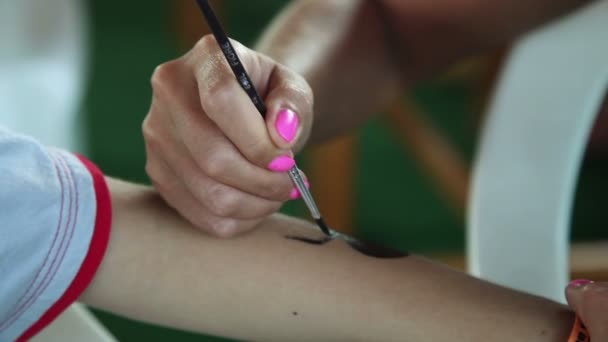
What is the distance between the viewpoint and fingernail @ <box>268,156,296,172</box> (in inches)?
22.3

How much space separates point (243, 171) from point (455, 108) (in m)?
1.85

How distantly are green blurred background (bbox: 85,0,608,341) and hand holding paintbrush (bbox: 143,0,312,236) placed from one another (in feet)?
3.04

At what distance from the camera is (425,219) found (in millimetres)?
1918

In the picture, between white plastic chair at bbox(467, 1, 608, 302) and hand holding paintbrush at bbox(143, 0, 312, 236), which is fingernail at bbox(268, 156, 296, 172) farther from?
white plastic chair at bbox(467, 1, 608, 302)

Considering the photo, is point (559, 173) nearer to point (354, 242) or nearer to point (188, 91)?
point (354, 242)

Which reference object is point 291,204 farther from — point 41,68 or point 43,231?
point 43,231

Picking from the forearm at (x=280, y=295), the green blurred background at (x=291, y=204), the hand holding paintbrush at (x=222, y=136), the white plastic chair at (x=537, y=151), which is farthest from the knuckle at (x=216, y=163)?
the green blurred background at (x=291, y=204)

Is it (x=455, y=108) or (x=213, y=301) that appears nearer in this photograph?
(x=213, y=301)

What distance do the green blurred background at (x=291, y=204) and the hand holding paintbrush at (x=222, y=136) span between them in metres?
0.93

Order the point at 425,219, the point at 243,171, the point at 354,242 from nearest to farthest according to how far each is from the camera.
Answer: the point at 243,171 → the point at 354,242 → the point at 425,219

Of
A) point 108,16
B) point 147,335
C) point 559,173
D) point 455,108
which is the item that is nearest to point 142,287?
point 559,173

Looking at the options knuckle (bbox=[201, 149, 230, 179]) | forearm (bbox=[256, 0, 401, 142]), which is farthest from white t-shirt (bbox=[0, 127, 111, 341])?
forearm (bbox=[256, 0, 401, 142])

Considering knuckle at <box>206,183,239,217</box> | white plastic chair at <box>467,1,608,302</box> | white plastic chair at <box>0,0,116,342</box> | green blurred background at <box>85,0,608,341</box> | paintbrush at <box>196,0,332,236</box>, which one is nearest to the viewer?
paintbrush at <box>196,0,332,236</box>

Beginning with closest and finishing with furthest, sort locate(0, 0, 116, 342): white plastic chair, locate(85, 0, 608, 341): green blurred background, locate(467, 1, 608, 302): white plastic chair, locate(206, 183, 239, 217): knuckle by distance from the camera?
locate(206, 183, 239, 217): knuckle < locate(467, 1, 608, 302): white plastic chair < locate(0, 0, 116, 342): white plastic chair < locate(85, 0, 608, 341): green blurred background
